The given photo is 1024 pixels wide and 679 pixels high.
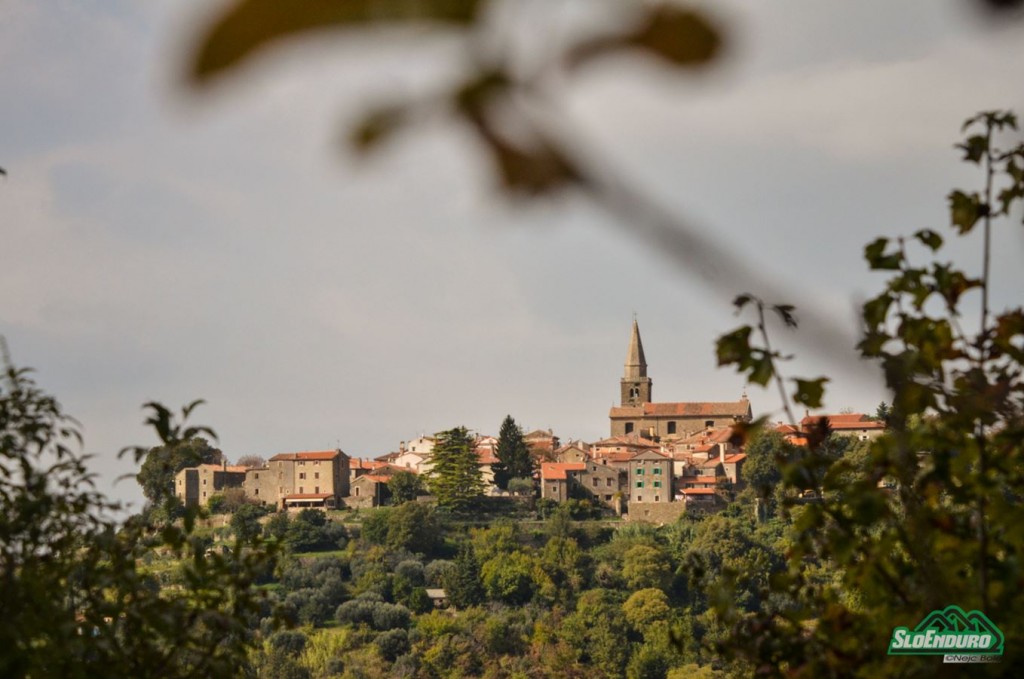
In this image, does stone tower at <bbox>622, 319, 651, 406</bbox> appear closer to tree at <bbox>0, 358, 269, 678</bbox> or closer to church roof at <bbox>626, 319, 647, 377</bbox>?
church roof at <bbox>626, 319, 647, 377</bbox>

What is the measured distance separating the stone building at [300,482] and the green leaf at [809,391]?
225 ft

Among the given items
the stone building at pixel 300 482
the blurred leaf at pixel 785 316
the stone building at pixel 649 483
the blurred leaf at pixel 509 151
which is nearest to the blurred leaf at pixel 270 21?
the blurred leaf at pixel 509 151

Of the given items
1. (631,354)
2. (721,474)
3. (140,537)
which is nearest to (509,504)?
(721,474)

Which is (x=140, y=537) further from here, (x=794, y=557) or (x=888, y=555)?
(x=888, y=555)

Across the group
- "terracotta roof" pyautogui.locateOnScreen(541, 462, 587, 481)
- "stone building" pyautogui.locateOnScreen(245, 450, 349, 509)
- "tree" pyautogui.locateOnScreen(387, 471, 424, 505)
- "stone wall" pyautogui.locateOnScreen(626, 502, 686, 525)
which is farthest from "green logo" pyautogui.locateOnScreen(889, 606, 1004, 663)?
"stone building" pyautogui.locateOnScreen(245, 450, 349, 509)

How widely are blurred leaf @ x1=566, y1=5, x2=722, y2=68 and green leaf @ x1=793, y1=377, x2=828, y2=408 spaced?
6.71 feet

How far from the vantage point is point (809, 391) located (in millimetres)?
2383

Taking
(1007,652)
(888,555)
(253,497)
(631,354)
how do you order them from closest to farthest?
(1007,652)
(888,555)
(253,497)
(631,354)

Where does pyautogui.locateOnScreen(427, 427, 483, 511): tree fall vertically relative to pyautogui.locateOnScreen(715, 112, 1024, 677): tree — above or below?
above

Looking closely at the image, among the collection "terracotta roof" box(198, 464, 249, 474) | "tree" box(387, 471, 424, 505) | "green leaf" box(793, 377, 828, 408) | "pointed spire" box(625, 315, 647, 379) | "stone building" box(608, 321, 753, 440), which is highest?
"pointed spire" box(625, 315, 647, 379)

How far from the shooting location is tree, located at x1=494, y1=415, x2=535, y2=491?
71938 mm

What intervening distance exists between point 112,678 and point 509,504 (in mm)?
67450

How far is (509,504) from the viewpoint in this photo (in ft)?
229

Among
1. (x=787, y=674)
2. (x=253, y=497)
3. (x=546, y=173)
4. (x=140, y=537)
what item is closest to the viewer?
(x=546, y=173)
